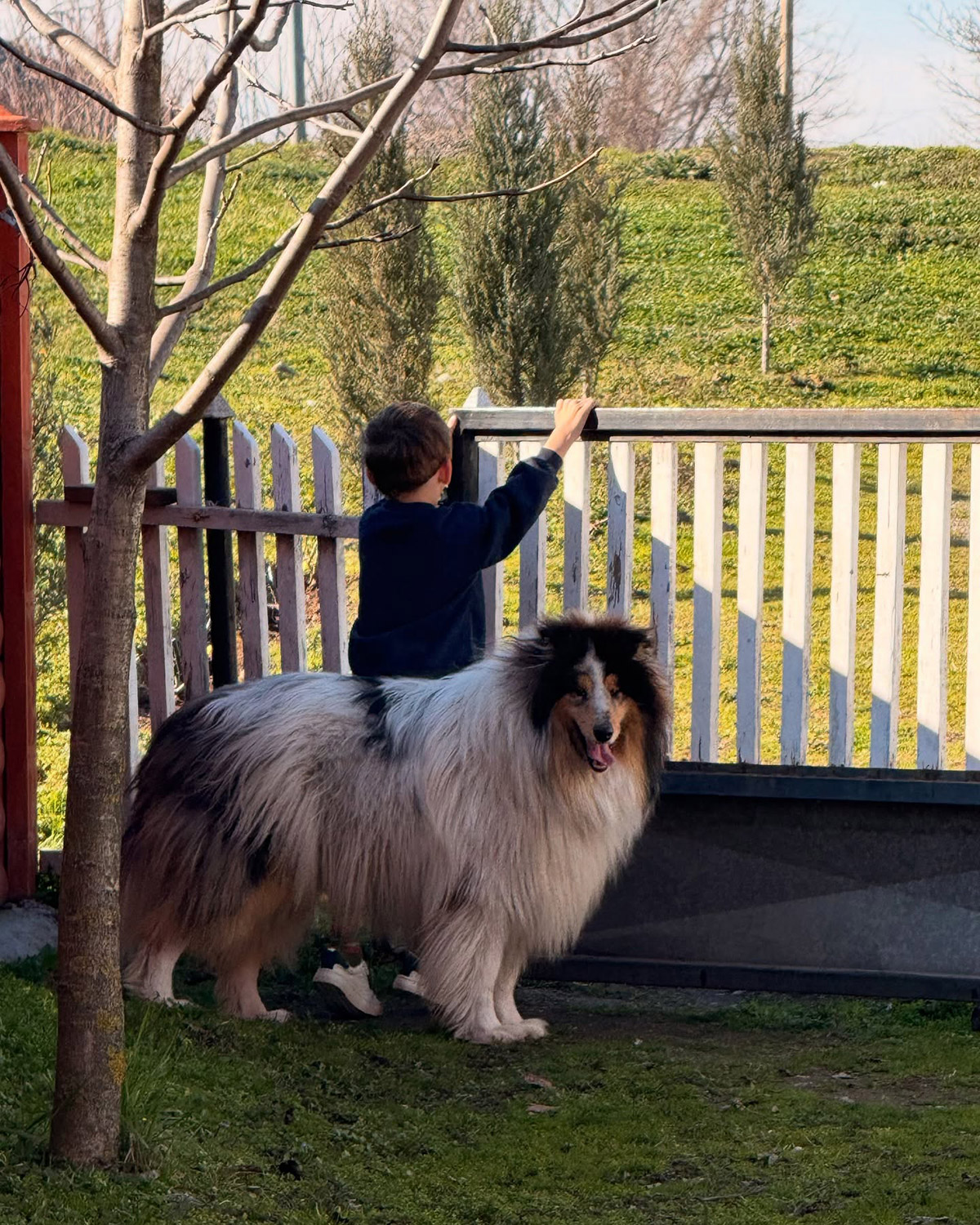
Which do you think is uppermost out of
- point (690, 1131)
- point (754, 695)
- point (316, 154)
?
point (316, 154)

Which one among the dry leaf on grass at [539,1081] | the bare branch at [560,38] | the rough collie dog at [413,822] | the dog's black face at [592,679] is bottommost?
the dry leaf on grass at [539,1081]

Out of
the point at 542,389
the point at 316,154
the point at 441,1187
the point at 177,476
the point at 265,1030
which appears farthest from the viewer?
the point at 316,154

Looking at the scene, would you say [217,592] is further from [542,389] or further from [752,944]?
[542,389]

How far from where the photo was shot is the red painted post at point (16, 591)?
506 cm

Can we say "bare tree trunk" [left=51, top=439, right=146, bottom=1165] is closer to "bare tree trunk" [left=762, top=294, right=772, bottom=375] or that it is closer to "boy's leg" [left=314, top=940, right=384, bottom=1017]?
"boy's leg" [left=314, top=940, right=384, bottom=1017]

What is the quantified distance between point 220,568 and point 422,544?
1.41 metres

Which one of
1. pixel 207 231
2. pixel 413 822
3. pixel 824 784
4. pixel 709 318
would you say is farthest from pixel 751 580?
pixel 709 318

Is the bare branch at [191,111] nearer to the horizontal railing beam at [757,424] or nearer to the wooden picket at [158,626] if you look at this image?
the horizontal railing beam at [757,424]

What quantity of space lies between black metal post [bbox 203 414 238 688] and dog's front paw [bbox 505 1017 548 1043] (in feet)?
6.20

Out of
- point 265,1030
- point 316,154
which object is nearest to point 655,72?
point 316,154

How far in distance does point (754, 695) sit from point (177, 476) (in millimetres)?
2252

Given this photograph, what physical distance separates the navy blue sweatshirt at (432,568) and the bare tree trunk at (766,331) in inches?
640

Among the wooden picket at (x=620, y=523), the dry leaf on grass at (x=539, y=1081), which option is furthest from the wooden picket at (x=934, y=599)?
the dry leaf on grass at (x=539, y=1081)

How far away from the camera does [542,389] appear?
52.7 feet
